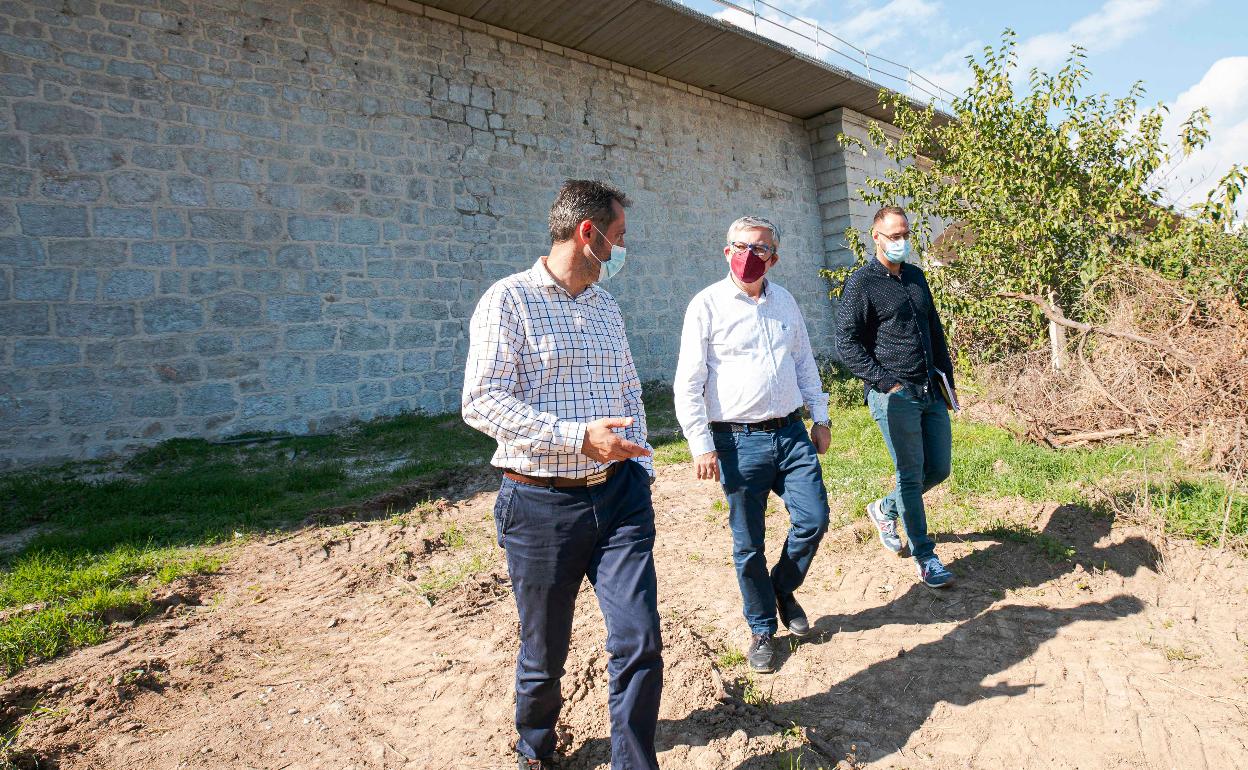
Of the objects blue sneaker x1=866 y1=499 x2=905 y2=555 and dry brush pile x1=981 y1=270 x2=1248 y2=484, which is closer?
blue sneaker x1=866 y1=499 x2=905 y2=555

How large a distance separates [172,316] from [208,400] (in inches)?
33.5

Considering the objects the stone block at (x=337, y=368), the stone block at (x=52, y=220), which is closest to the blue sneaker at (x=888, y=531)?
the stone block at (x=337, y=368)

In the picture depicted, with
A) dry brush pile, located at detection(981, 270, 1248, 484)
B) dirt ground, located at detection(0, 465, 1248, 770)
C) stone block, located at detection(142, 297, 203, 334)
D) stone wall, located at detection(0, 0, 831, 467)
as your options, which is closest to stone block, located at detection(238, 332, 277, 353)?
stone wall, located at detection(0, 0, 831, 467)

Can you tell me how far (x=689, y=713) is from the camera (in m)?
2.92

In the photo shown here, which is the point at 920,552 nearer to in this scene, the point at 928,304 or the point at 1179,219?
the point at 928,304

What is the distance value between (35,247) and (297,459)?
2.79 m

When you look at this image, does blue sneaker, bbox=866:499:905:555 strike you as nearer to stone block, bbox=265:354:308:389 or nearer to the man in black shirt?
the man in black shirt

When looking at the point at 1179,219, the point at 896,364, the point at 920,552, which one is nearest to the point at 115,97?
the point at 896,364

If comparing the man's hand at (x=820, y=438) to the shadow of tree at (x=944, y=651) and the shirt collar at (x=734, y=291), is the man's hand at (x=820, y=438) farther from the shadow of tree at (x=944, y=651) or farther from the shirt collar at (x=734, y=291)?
the shadow of tree at (x=944, y=651)

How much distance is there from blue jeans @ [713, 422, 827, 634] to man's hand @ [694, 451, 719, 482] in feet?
0.32

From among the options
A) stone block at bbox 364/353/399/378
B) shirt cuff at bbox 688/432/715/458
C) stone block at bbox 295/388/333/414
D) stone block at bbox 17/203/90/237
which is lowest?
shirt cuff at bbox 688/432/715/458

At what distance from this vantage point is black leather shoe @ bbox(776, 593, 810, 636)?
11.7 feet

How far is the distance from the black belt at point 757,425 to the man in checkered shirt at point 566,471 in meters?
0.86

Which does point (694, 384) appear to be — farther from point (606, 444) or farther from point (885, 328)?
point (885, 328)
